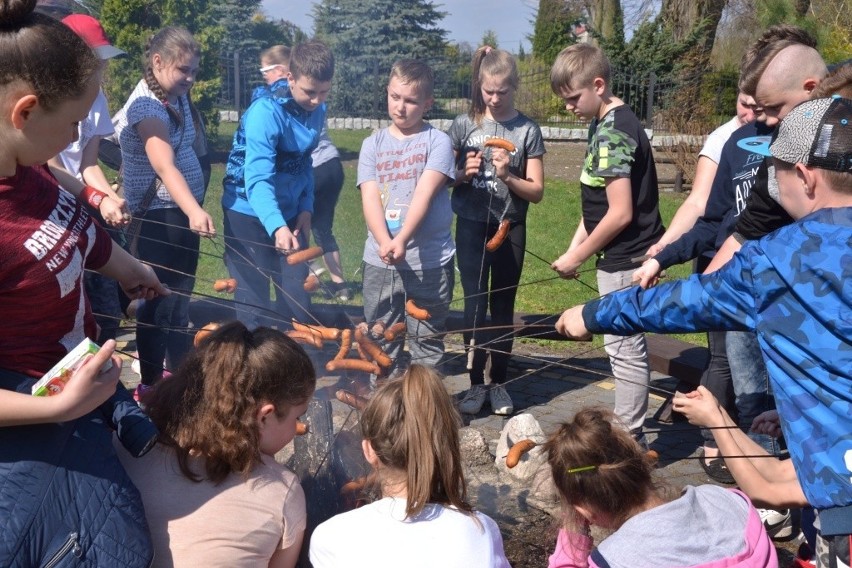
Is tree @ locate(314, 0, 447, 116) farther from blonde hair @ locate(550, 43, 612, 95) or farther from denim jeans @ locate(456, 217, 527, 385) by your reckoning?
blonde hair @ locate(550, 43, 612, 95)

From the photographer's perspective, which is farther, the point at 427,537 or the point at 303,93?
the point at 303,93

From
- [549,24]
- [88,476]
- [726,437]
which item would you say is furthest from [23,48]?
[549,24]

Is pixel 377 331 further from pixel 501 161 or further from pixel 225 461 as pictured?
pixel 225 461

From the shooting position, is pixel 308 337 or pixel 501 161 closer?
pixel 308 337

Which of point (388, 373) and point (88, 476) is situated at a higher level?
point (88, 476)

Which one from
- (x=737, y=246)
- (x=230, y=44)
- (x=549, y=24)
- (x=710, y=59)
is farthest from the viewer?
(x=549, y=24)

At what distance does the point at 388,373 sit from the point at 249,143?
161 centimetres

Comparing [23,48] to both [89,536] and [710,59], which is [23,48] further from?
[710,59]

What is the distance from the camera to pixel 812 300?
1.99 metres

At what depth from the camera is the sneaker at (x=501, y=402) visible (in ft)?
16.2

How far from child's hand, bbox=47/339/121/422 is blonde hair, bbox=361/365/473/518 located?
0.70 m

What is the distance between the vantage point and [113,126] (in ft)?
15.6

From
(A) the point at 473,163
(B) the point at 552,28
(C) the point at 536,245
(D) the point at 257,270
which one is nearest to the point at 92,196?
(D) the point at 257,270

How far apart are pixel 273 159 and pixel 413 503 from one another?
9.58ft
